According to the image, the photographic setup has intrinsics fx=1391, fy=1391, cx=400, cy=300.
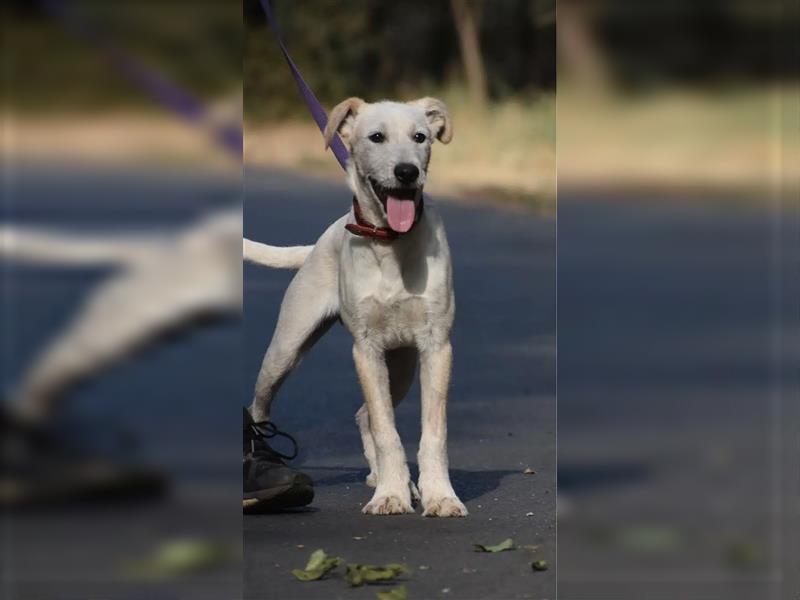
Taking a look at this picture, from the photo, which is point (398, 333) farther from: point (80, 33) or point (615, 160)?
point (80, 33)

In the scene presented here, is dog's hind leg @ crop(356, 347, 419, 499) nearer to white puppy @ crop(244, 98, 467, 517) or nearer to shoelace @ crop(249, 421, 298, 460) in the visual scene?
white puppy @ crop(244, 98, 467, 517)

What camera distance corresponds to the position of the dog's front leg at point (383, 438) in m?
4.09

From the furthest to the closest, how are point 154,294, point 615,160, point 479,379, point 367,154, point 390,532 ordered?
point 479,379 → point 367,154 → point 390,532 → point 615,160 → point 154,294

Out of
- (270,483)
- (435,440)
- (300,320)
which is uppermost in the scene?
(300,320)

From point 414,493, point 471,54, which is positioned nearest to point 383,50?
point 471,54

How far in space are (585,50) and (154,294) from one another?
725 millimetres

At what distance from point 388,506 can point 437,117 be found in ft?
3.91

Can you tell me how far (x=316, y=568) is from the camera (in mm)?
3268

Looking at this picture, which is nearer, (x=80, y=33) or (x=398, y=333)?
(x=80, y=33)

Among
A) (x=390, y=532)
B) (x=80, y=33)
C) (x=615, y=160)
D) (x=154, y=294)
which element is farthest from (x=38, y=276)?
(x=390, y=532)

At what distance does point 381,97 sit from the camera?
197 inches

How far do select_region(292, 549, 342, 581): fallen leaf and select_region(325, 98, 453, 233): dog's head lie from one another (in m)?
1.17

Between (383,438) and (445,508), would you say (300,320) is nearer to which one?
(383,438)

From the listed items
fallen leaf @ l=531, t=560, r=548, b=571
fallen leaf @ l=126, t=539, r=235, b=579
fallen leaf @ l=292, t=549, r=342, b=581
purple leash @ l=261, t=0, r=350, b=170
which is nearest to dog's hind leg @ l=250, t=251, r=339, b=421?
purple leash @ l=261, t=0, r=350, b=170
